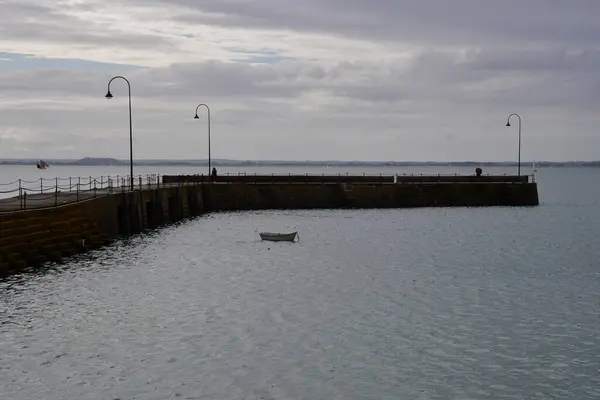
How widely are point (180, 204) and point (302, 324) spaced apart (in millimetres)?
45831

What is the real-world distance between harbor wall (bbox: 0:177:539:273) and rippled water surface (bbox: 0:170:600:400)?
1661 mm

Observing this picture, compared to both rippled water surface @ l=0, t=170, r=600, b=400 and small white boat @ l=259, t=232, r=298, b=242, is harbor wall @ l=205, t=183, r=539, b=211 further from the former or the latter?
rippled water surface @ l=0, t=170, r=600, b=400

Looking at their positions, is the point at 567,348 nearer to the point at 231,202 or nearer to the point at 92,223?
the point at 92,223

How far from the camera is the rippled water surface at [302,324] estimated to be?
21.7 meters

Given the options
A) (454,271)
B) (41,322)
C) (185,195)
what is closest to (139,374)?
(41,322)

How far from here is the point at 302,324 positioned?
2909cm

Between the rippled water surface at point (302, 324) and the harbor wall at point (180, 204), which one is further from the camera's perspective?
the harbor wall at point (180, 204)

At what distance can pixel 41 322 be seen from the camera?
28.0m

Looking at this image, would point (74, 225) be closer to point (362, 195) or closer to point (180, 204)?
point (180, 204)

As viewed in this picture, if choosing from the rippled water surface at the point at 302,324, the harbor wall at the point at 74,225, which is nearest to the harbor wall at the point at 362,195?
the harbor wall at the point at 74,225

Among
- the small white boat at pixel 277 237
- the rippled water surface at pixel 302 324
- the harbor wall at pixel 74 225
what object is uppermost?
the harbor wall at pixel 74 225

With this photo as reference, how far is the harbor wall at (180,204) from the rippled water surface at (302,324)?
166 cm

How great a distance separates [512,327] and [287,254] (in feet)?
75.0

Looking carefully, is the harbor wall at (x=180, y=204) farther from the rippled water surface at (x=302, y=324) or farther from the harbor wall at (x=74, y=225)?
the rippled water surface at (x=302, y=324)
